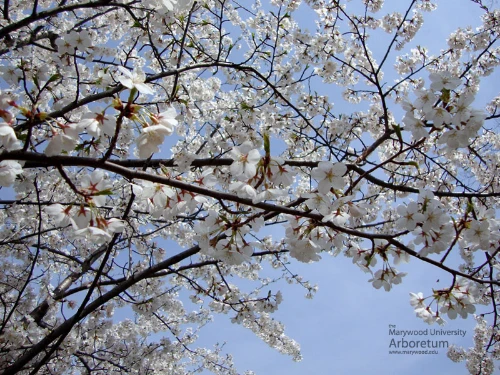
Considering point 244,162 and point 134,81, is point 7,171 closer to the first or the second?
point 134,81

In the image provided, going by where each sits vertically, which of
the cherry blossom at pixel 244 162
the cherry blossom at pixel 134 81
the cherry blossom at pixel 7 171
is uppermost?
the cherry blossom at pixel 134 81

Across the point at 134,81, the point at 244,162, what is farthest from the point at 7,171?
the point at 244,162

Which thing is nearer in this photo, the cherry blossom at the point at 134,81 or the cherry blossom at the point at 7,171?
the cherry blossom at the point at 134,81

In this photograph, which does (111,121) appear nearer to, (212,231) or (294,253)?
(212,231)

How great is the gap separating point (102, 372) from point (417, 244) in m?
6.10

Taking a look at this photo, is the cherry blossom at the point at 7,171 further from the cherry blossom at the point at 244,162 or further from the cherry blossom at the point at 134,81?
the cherry blossom at the point at 244,162

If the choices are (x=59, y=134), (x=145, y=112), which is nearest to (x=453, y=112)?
(x=145, y=112)

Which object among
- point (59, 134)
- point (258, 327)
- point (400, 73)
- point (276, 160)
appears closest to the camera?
point (59, 134)

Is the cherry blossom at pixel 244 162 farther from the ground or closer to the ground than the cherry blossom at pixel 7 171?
farther from the ground

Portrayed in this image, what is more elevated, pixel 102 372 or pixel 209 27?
pixel 209 27

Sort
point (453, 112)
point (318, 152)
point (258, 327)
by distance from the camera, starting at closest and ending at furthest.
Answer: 1. point (453, 112)
2. point (318, 152)
3. point (258, 327)

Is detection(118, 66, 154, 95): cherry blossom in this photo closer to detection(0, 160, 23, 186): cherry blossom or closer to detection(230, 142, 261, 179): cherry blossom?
detection(230, 142, 261, 179): cherry blossom

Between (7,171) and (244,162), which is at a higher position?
(244,162)

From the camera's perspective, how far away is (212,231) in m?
1.63
